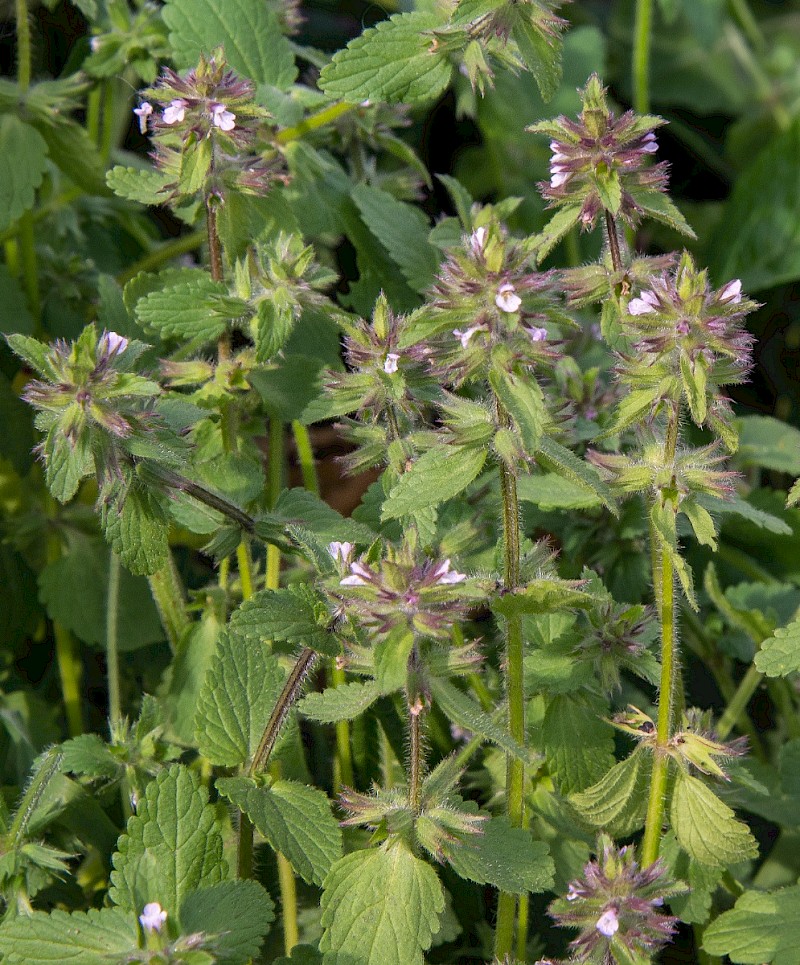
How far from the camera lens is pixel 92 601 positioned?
7.20 ft

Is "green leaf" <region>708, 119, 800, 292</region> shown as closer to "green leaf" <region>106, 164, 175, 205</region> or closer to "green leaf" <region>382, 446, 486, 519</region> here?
"green leaf" <region>106, 164, 175, 205</region>

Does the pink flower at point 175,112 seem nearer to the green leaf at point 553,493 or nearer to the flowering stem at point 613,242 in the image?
the flowering stem at point 613,242

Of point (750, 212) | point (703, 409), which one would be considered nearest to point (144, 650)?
point (703, 409)

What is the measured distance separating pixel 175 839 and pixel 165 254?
1.25 metres

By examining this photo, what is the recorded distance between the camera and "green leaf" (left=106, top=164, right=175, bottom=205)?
1.84 m

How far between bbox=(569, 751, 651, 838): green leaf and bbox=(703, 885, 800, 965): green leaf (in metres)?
0.17

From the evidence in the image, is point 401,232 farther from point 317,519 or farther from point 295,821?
point 295,821

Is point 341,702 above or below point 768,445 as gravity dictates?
above

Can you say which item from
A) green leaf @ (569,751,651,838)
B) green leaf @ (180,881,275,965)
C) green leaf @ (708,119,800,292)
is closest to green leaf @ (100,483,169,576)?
green leaf @ (180,881,275,965)

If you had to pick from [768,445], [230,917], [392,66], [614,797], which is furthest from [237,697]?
[768,445]

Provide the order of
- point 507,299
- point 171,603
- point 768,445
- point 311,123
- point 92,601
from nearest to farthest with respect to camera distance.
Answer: point 507,299 → point 171,603 → point 311,123 → point 92,601 → point 768,445

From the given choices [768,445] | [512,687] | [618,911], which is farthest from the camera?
[768,445]

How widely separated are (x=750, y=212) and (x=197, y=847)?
256cm

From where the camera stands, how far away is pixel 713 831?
154 centimetres
